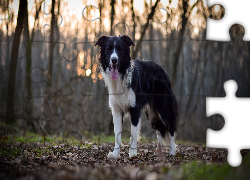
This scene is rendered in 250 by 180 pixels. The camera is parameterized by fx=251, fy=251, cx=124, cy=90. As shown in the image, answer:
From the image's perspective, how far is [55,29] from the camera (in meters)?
6.65

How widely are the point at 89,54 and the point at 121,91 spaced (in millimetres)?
2815

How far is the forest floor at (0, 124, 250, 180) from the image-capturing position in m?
2.90

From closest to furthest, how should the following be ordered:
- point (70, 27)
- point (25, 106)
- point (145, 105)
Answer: point (145, 105) → point (25, 106) → point (70, 27)

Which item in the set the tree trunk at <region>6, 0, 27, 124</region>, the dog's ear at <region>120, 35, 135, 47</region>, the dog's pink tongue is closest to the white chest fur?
the dog's pink tongue


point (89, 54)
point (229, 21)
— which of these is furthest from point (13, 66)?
point (229, 21)

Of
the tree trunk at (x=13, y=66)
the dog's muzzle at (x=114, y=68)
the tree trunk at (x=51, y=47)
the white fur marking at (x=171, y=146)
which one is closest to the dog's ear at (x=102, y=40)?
the dog's muzzle at (x=114, y=68)

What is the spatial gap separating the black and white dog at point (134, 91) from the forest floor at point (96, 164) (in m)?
0.61

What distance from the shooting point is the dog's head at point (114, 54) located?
15.4 feet

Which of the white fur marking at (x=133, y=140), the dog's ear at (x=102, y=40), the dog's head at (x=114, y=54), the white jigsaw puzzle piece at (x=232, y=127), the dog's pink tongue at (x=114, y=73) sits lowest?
the white fur marking at (x=133, y=140)

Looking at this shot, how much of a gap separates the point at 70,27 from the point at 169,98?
347 centimetres

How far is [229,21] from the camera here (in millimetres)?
3805

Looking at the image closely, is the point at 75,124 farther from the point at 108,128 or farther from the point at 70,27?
the point at 70,27

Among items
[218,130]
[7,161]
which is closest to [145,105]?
[218,130]

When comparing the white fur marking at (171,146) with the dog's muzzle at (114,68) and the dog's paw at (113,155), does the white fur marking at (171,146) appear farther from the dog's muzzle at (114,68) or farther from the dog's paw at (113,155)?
the dog's muzzle at (114,68)
